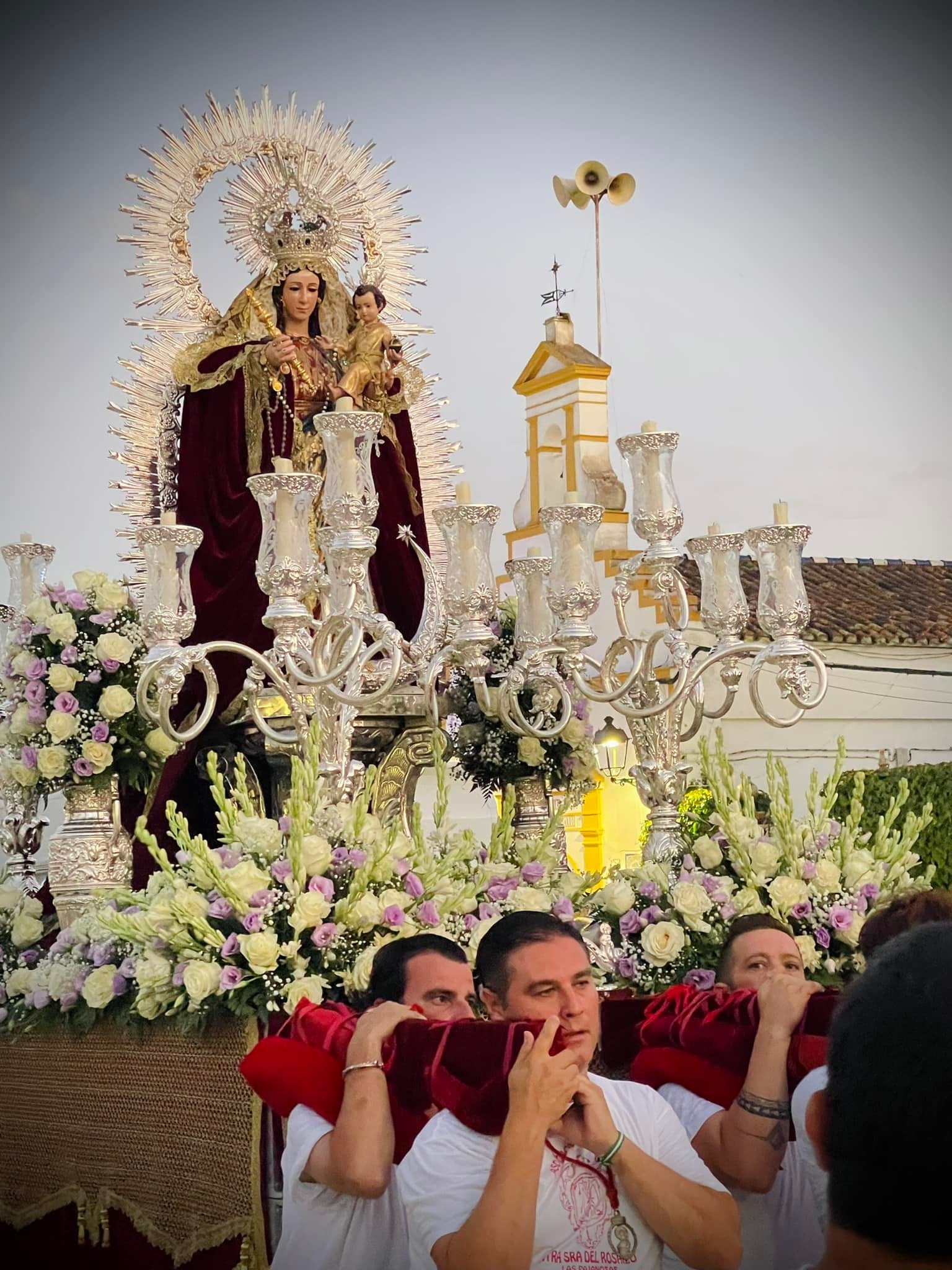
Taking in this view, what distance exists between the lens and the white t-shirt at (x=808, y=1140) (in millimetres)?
2369

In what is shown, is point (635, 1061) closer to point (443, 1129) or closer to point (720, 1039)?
point (720, 1039)

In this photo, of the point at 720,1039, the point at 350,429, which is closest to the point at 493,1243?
the point at 720,1039

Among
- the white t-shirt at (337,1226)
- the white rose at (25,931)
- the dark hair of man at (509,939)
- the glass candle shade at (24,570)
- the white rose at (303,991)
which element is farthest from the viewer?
the glass candle shade at (24,570)

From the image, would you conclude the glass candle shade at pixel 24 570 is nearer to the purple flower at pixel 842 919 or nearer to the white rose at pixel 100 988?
the white rose at pixel 100 988

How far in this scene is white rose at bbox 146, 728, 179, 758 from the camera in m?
5.52

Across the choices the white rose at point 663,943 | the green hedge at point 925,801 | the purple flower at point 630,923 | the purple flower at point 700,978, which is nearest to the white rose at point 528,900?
the purple flower at point 630,923

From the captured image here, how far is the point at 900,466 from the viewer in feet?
51.8

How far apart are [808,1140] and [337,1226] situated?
30.3 inches

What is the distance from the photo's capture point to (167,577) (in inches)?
172

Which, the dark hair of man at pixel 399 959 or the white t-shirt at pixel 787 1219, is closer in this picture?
the white t-shirt at pixel 787 1219

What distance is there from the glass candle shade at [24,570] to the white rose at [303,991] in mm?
2577

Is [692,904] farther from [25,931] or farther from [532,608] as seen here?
[25,931]

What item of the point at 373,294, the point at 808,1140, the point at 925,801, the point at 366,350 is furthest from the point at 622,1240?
the point at 925,801

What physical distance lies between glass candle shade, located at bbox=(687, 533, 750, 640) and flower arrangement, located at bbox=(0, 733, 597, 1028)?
82cm
